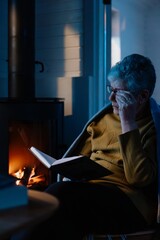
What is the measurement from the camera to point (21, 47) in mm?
2666

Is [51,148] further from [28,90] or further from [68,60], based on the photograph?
[68,60]

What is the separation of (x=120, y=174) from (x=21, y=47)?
1447 millimetres

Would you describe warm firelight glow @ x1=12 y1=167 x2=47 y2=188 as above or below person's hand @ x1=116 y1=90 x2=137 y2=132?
below

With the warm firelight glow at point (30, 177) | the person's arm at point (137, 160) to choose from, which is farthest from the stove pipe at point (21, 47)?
the person's arm at point (137, 160)

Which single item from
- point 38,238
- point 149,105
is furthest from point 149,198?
point 38,238

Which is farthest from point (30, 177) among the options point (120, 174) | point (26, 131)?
point (120, 174)

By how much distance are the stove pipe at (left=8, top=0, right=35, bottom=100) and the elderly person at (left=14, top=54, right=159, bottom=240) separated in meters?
1.06

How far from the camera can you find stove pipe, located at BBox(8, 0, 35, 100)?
266cm

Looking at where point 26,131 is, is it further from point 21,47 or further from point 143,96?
point 143,96

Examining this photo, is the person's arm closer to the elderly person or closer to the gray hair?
the elderly person

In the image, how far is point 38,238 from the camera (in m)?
1.12

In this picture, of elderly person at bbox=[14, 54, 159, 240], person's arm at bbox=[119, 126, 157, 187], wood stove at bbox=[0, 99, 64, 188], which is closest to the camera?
elderly person at bbox=[14, 54, 159, 240]

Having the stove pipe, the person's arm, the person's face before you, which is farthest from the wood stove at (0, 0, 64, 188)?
the person's arm

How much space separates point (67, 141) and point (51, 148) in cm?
59
